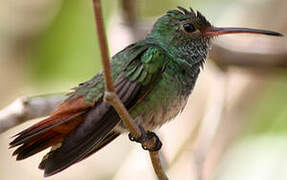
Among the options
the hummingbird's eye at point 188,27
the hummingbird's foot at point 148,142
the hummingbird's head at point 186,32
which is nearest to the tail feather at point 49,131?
the hummingbird's foot at point 148,142

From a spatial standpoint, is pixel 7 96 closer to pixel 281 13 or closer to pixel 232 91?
pixel 232 91

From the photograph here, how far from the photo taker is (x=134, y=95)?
316 cm

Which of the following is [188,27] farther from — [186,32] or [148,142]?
[148,142]

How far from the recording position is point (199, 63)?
11.9 ft

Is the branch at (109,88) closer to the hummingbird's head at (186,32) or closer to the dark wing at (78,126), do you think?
the dark wing at (78,126)

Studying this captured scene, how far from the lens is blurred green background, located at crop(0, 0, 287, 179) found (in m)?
5.36

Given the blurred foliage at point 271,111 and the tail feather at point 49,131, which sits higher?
the tail feather at point 49,131

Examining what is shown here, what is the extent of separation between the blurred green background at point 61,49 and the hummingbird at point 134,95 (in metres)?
1.57

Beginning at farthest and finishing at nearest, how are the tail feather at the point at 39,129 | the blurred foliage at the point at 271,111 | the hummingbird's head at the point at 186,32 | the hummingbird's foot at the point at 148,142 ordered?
the blurred foliage at the point at 271,111 → the hummingbird's head at the point at 186,32 → the hummingbird's foot at the point at 148,142 → the tail feather at the point at 39,129

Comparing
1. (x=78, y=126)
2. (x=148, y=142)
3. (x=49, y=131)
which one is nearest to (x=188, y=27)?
(x=148, y=142)

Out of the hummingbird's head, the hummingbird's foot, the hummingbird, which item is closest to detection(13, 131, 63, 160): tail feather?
the hummingbird

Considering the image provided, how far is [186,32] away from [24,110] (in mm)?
1116

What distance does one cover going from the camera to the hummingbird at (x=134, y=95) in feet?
9.82

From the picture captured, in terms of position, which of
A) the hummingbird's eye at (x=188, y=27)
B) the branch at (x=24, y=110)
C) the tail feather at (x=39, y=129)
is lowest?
the branch at (x=24, y=110)
